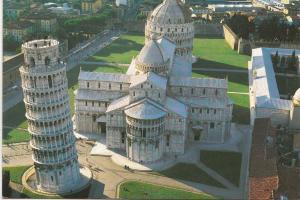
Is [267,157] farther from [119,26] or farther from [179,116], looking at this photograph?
[119,26]

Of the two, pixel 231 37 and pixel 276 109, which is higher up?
pixel 231 37

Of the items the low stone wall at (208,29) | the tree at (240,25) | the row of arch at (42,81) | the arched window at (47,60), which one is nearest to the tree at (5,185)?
the row of arch at (42,81)

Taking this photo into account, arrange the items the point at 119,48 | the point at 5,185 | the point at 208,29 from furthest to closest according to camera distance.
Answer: the point at 208,29, the point at 119,48, the point at 5,185

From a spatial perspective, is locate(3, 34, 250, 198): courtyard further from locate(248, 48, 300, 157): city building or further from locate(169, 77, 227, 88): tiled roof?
locate(169, 77, 227, 88): tiled roof

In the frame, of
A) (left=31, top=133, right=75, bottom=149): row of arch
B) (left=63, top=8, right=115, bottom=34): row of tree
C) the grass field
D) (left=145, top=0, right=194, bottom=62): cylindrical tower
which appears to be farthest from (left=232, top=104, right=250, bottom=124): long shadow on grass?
(left=63, top=8, right=115, bottom=34): row of tree

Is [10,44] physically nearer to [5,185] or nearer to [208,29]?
[208,29]

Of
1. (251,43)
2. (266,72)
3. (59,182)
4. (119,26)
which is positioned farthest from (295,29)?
(59,182)

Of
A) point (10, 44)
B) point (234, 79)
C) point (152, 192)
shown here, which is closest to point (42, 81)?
point (152, 192)

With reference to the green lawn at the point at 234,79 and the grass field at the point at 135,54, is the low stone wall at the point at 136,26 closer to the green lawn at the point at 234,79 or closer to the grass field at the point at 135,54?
the grass field at the point at 135,54
